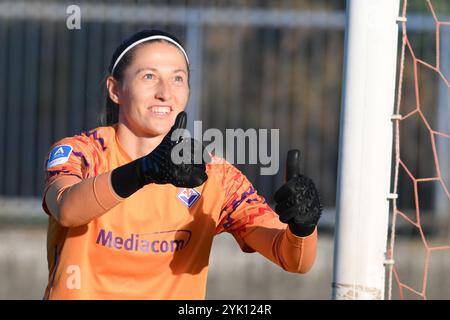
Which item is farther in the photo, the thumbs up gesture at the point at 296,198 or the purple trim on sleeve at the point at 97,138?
the purple trim on sleeve at the point at 97,138

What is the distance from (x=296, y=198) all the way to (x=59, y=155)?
85cm

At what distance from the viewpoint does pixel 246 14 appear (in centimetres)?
793

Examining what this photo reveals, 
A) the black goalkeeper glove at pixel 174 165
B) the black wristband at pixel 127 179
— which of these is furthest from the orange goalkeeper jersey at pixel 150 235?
the black goalkeeper glove at pixel 174 165

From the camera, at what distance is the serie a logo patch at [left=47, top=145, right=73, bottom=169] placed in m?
3.30

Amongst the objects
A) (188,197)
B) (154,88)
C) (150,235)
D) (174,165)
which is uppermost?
(154,88)

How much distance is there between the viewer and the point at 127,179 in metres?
2.99

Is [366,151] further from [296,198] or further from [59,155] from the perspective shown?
[59,155]

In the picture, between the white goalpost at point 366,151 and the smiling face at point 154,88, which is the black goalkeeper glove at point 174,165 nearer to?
the smiling face at point 154,88

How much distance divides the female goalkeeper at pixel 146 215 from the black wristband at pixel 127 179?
58 millimetres

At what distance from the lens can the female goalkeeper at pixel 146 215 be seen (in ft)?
10.7

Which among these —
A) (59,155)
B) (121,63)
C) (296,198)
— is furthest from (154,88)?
(296,198)
